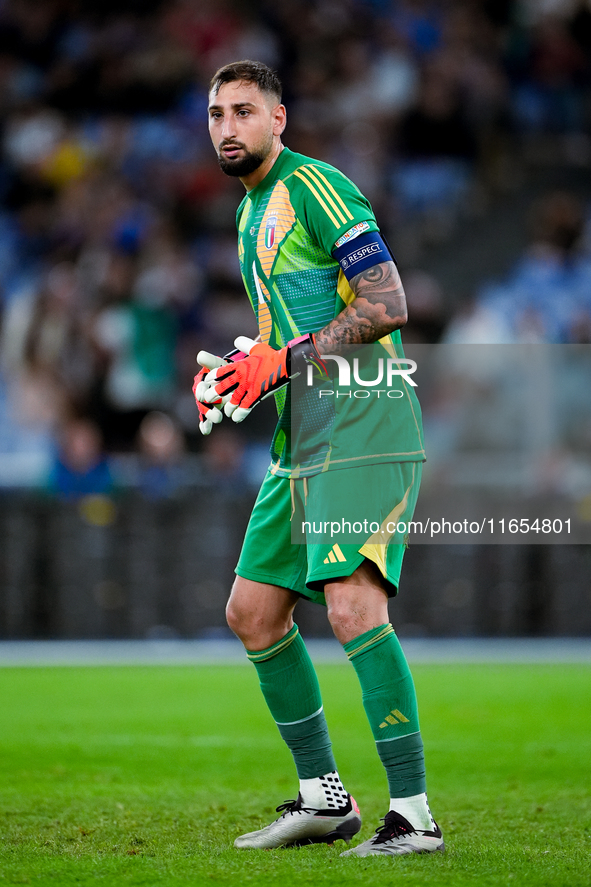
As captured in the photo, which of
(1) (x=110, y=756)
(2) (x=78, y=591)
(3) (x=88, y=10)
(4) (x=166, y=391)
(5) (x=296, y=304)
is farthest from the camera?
(3) (x=88, y=10)

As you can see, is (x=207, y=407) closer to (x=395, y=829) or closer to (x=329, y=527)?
(x=329, y=527)

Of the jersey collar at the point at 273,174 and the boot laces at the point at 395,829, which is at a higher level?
the jersey collar at the point at 273,174

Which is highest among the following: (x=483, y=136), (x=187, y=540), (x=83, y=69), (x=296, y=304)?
(x=83, y=69)

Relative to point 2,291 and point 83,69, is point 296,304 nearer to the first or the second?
point 2,291

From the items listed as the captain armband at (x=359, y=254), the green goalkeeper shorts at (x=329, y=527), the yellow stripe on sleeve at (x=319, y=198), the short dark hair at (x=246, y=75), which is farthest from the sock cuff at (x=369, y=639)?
the short dark hair at (x=246, y=75)

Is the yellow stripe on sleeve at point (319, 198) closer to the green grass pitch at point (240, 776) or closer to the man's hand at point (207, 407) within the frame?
the man's hand at point (207, 407)

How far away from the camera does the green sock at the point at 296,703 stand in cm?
388

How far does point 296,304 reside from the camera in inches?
151

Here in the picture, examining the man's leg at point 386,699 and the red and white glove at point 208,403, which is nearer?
the man's leg at point 386,699

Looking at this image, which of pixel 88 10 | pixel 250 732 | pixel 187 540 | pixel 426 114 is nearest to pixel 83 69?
pixel 88 10

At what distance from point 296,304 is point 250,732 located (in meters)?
3.14

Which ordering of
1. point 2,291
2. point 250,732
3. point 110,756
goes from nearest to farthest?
point 110,756 → point 250,732 → point 2,291

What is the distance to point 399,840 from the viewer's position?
3.40 meters

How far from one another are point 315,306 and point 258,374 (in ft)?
1.13
